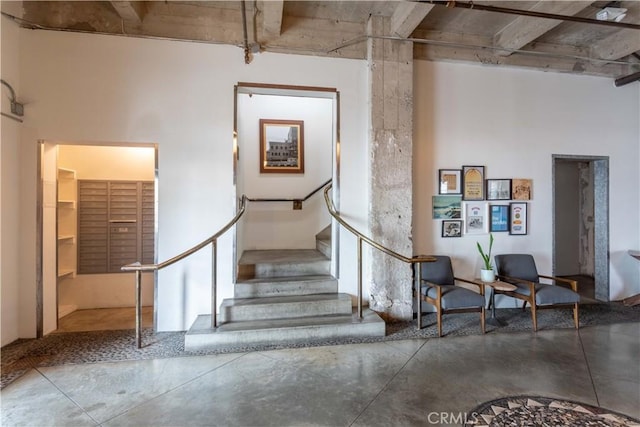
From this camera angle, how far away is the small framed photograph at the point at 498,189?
4.20m

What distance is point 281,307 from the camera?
330 centimetres

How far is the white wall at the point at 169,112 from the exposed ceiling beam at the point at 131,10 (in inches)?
8.9

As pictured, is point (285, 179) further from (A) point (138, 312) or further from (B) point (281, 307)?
(A) point (138, 312)

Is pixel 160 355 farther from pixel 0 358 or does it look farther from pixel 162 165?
pixel 162 165

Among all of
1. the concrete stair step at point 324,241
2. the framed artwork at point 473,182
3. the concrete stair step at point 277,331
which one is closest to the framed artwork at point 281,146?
the concrete stair step at point 324,241

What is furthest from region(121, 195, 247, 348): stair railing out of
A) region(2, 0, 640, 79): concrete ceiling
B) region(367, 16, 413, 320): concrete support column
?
region(2, 0, 640, 79): concrete ceiling

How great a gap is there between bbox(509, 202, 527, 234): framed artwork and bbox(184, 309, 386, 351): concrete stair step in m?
2.49

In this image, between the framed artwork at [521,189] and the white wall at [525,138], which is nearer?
the white wall at [525,138]

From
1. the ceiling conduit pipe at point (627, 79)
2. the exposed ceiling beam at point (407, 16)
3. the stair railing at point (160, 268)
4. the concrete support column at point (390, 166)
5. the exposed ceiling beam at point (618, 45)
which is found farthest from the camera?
the ceiling conduit pipe at point (627, 79)

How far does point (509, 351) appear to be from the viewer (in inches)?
116

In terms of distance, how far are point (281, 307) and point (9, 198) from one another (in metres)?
2.97

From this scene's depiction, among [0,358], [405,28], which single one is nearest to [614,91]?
[405,28]

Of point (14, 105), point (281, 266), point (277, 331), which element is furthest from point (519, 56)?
Result: point (14, 105)

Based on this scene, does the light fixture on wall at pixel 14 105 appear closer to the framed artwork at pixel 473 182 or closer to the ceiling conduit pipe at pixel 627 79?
the framed artwork at pixel 473 182
